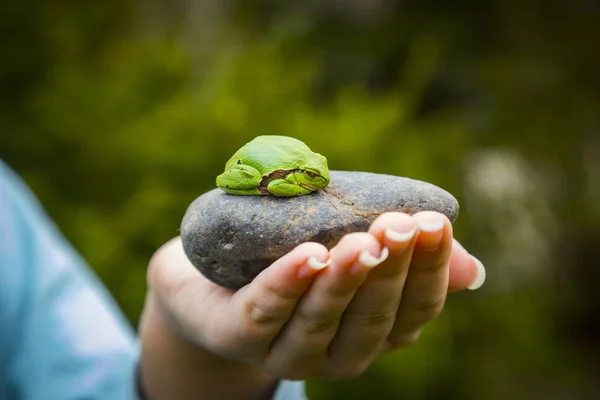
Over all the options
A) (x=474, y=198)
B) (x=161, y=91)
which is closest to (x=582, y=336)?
→ (x=474, y=198)

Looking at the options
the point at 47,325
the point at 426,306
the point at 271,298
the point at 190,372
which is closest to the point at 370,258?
the point at 271,298

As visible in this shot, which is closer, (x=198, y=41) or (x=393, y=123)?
(x=393, y=123)

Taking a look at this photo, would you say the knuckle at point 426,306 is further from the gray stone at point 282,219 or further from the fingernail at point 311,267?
the fingernail at point 311,267

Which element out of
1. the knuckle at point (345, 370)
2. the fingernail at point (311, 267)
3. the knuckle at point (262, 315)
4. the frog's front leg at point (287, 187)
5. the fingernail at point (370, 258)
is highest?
the frog's front leg at point (287, 187)

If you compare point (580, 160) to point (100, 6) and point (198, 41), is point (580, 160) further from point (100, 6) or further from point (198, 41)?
point (100, 6)

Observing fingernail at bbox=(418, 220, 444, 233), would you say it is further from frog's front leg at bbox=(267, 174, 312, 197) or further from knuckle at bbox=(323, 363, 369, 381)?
knuckle at bbox=(323, 363, 369, 381)

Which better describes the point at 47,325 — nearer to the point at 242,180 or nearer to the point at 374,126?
the point at 242,180

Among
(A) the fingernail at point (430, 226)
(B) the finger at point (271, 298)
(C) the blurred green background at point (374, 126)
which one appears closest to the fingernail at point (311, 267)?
(B) the finger at point (271, 298)
